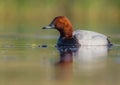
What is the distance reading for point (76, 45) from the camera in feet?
55.0

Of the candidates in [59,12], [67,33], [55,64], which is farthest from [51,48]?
[59,12]

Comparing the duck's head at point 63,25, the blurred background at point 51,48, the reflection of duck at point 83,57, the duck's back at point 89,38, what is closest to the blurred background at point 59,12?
the blurred background at point 51,48

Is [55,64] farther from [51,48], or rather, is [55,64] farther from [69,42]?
[69,42]

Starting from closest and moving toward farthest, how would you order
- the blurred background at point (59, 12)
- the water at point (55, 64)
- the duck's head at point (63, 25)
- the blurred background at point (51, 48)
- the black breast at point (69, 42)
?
the water at point (55, 64), the blurred background at point (51, 48), the black breast at point (69, 42), the duck's head at point (63, 25), the blurred background at point (59, 12)

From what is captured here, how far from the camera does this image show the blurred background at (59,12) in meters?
25.0

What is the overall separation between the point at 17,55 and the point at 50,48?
196 cm

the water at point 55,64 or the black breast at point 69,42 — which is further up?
the water at point 55,64

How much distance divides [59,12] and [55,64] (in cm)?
1490

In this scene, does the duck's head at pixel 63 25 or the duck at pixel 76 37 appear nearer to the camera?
the duck at pixel 76 37

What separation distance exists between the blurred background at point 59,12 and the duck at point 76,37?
6241mm

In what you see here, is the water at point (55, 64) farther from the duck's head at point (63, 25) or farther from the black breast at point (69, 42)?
the duck's head at point (63, 25)

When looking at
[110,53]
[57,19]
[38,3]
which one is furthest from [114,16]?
[110,53]

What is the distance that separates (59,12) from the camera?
27312 millimetres

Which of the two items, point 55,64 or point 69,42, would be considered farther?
point 69,42
